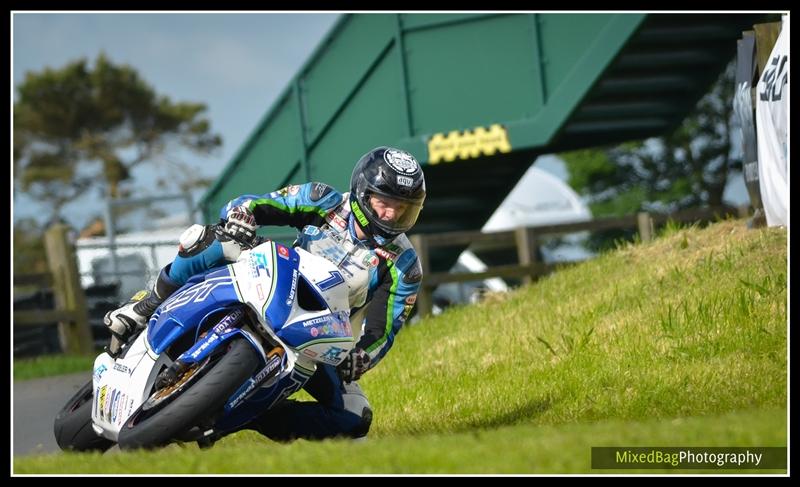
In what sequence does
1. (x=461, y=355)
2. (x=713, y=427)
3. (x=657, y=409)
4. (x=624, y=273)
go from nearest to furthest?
(x=713, y=427) < (x=657, y=409) < (x=461, y=355) < (x=624, y=273)

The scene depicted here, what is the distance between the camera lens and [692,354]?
407 inches

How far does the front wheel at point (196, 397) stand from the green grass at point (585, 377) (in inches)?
6.6

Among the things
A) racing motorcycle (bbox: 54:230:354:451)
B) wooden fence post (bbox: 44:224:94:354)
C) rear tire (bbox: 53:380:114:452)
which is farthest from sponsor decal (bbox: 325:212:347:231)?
wooden fence post (bbox: 44:224:94:354)

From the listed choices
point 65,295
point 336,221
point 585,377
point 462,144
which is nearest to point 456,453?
point 336,221

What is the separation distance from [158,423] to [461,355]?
5182mm

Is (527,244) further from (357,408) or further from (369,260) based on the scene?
(369,260)

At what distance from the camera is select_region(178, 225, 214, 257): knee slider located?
7871 millimetres

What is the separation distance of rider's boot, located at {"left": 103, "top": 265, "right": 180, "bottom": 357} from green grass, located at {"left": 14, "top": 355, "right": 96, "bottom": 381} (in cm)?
914

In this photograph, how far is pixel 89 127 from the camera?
60.1 m

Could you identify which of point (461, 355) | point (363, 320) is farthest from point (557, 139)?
point (363, 320)

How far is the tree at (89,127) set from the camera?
5834cm

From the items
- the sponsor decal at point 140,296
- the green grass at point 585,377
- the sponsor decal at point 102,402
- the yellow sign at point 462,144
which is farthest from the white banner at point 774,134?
the sponsor decal at point 102,402

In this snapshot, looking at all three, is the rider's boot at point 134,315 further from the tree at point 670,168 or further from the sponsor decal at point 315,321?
the tree at point 670,168

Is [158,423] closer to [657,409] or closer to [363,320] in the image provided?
[363,320]
